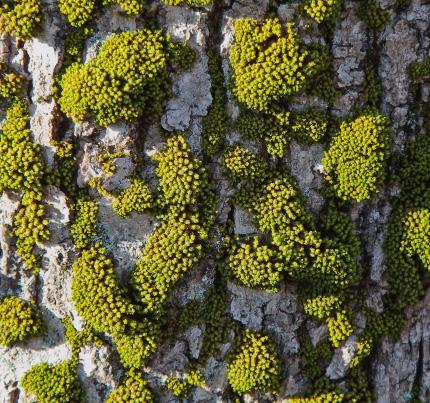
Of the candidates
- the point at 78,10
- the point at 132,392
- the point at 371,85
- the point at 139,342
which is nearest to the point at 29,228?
the point at 139,342


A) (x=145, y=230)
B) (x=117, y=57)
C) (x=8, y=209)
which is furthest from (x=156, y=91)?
(x=8, y=209)

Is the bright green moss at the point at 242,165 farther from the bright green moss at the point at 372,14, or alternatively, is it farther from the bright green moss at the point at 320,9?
the bright green moss at the point at 372,14

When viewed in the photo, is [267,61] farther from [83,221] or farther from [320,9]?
[83,221]

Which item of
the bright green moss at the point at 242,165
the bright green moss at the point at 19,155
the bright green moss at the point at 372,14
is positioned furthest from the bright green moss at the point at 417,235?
the bright green moss at the point at 19,155

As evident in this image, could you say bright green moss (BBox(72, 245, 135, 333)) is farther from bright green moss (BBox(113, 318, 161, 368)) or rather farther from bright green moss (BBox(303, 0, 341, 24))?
bright green moss (BBox(303, 0, 341, 24))

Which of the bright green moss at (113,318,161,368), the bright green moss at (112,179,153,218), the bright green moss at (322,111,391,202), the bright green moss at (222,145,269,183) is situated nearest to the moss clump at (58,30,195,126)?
the bright green moss at (112,179,153,218)

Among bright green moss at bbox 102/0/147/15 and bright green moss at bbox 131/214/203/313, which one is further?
bright green moss at bbox 131/214/203/313
